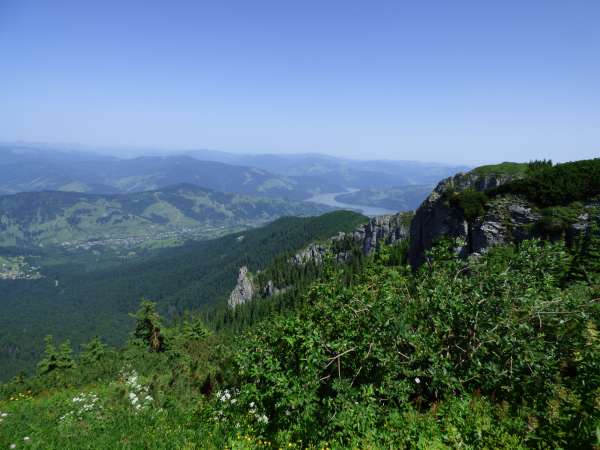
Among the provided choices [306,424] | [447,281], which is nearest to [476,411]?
[447,281]

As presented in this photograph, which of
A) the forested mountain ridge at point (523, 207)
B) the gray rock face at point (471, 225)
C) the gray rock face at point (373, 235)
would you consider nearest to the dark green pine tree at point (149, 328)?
the forested mountain ridge at point (523, 207)

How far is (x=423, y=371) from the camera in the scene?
8812mm

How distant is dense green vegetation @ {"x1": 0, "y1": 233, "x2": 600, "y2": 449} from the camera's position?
26.1ft

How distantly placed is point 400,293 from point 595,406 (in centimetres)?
554

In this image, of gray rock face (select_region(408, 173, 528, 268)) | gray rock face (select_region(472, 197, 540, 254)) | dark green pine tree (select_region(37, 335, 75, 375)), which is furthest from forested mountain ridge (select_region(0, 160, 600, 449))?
dark green pine tree (select_region(37, 335, 75, 375))

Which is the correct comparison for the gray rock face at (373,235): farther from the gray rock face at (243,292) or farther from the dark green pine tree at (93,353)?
the dark green pine tree at (93,353)

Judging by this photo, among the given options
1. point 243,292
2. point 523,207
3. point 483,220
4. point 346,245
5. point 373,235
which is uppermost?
point 523,207

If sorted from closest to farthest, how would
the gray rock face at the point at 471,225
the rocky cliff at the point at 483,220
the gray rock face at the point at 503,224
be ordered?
the rocky cliff at the point at 483,220, the gray rock face at the point at 503,224, the gray rock face at the point at 471,225

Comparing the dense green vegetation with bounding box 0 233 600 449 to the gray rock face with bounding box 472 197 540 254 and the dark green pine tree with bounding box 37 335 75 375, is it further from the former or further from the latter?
the dark green pine tree with bounding box 37 335 75 375

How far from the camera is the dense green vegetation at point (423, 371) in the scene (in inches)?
313

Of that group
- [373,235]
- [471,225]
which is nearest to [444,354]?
[471,225]

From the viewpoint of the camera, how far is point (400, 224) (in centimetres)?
12594

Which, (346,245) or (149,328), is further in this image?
(346,245)

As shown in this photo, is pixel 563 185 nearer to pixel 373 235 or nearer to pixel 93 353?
pixel 93 353
